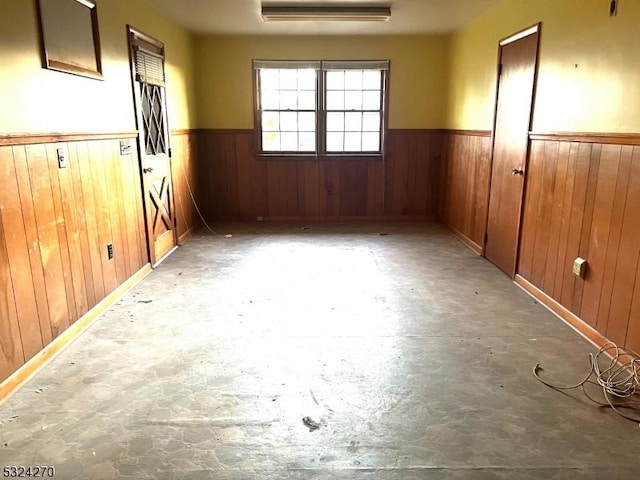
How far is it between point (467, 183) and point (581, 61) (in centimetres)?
240

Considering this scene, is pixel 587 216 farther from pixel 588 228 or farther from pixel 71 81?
pixel 71 81

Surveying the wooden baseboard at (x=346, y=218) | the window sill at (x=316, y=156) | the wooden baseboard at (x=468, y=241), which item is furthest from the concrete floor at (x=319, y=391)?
the window sill at (x=316, y=156)

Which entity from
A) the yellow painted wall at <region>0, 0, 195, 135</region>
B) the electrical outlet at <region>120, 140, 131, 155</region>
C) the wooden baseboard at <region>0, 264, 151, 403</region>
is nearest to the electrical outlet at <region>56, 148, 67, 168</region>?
the yellow painted wall at <region>0, 0, 195, 135</region>

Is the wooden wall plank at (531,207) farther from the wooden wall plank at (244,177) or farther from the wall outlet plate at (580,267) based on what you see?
the wooden wall plank at (244,177)

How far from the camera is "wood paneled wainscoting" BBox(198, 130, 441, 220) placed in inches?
252

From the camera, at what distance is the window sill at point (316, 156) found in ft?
21.1

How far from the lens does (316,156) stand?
6.46 metres

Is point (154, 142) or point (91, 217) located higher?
point (154, 142)

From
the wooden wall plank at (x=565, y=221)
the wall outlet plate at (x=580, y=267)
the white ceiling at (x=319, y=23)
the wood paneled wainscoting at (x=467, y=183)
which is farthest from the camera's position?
the wood paneled wainscoting at (x=467, y=183)

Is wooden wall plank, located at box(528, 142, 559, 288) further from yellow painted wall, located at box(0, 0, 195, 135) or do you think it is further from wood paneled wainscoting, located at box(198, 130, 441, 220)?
yellow painted wall, located at box(0, 0, 195, 135)

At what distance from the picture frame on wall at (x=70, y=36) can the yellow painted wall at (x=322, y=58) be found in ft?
9.69

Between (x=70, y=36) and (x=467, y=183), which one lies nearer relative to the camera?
(x=70, y=36)

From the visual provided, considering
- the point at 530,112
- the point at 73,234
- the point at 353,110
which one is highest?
the point at 353,110

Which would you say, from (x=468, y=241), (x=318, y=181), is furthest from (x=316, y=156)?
(x=468, y=241)
